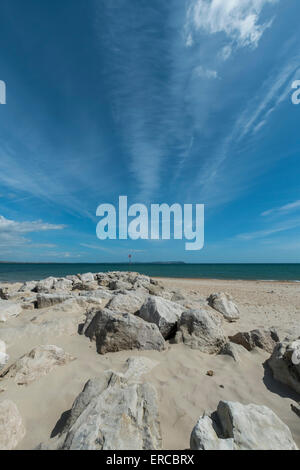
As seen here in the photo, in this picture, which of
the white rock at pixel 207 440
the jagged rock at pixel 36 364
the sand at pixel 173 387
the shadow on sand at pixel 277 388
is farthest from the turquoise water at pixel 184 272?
the white rock at pixel 207 440

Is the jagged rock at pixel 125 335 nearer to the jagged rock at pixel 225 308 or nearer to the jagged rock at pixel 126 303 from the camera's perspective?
the jagged rock at pixel 126 303

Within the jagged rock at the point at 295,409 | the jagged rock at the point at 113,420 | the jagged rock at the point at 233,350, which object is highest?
the jagged rock at the point at 113,420

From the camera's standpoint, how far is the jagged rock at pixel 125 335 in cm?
416

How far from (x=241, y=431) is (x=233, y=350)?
2267mm

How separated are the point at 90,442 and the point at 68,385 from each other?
1443mm

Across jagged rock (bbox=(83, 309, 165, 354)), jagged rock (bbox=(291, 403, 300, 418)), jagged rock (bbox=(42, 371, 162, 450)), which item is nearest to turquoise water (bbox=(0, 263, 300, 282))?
jagged rock (bbox=(83, 309, 165, 354))

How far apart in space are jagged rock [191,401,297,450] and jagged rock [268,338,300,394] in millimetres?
1281

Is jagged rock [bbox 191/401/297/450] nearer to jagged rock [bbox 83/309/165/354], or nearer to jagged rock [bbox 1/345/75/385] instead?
jagged rock [bbox 83/309/165/354]

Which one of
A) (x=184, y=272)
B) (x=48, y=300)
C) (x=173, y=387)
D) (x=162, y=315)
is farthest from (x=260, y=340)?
(x=184, y=272)

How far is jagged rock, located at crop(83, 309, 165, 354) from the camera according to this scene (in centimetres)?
416

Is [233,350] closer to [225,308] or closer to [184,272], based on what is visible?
[225,308]

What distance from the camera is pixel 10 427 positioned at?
2.28m

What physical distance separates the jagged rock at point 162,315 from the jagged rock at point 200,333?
21 cm

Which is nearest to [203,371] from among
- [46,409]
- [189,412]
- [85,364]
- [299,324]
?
[189,412]
